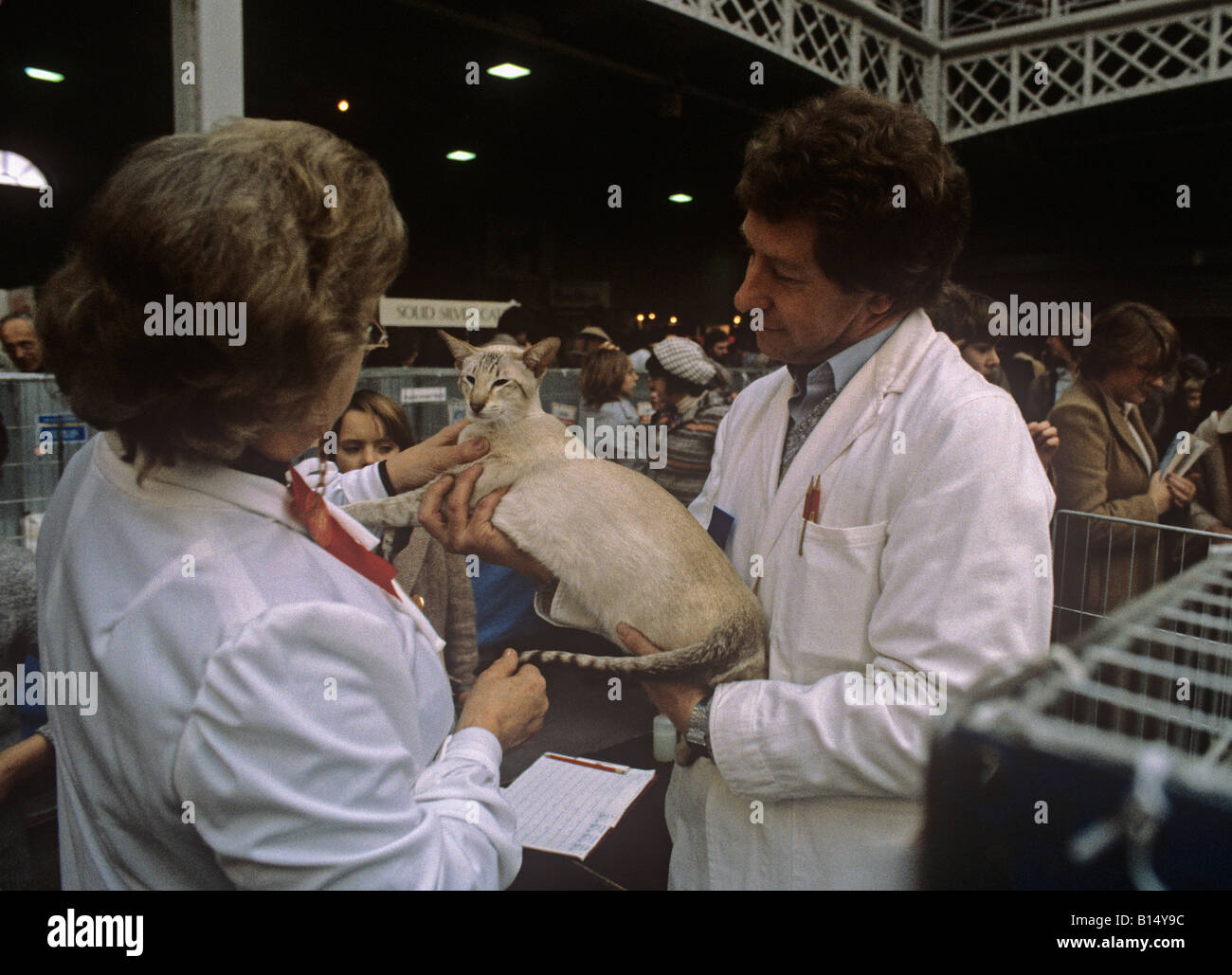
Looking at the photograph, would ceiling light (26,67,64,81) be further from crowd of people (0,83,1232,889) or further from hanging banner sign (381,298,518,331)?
crowd of people (0,83,1232,889)

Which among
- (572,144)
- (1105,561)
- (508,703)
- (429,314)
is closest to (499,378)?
(508,703)

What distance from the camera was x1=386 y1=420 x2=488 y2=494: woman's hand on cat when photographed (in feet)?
6.44

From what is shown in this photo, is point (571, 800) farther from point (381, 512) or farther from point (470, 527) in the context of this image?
point (381, 512)

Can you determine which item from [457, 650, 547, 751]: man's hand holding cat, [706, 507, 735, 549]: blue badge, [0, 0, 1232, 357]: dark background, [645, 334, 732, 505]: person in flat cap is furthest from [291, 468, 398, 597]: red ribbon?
[0, 0, 1232, 357]: dark background

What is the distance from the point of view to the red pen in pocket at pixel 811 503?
133 cm

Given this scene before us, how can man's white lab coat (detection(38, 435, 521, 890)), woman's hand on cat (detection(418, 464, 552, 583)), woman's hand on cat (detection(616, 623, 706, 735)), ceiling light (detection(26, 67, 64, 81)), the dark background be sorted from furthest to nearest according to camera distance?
ceiling light (detection(26, 67, 64, 81)), the dark background, woman's hand on cat (detection(418, 464, 552, 583)), woman's hand on cat (detection(616, 623, 706, 735)), man's white lab coat (detection(38, 435, 521, 890))

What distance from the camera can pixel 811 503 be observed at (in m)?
1.33

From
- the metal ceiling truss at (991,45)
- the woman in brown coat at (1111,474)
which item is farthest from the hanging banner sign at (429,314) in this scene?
the metal ceiling truss at (991,45)

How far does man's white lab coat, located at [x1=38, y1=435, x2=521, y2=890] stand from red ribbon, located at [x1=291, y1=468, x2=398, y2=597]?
26 millimetres

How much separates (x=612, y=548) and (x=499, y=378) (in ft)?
2.39

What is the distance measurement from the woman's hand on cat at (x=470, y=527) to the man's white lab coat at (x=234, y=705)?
679mm
